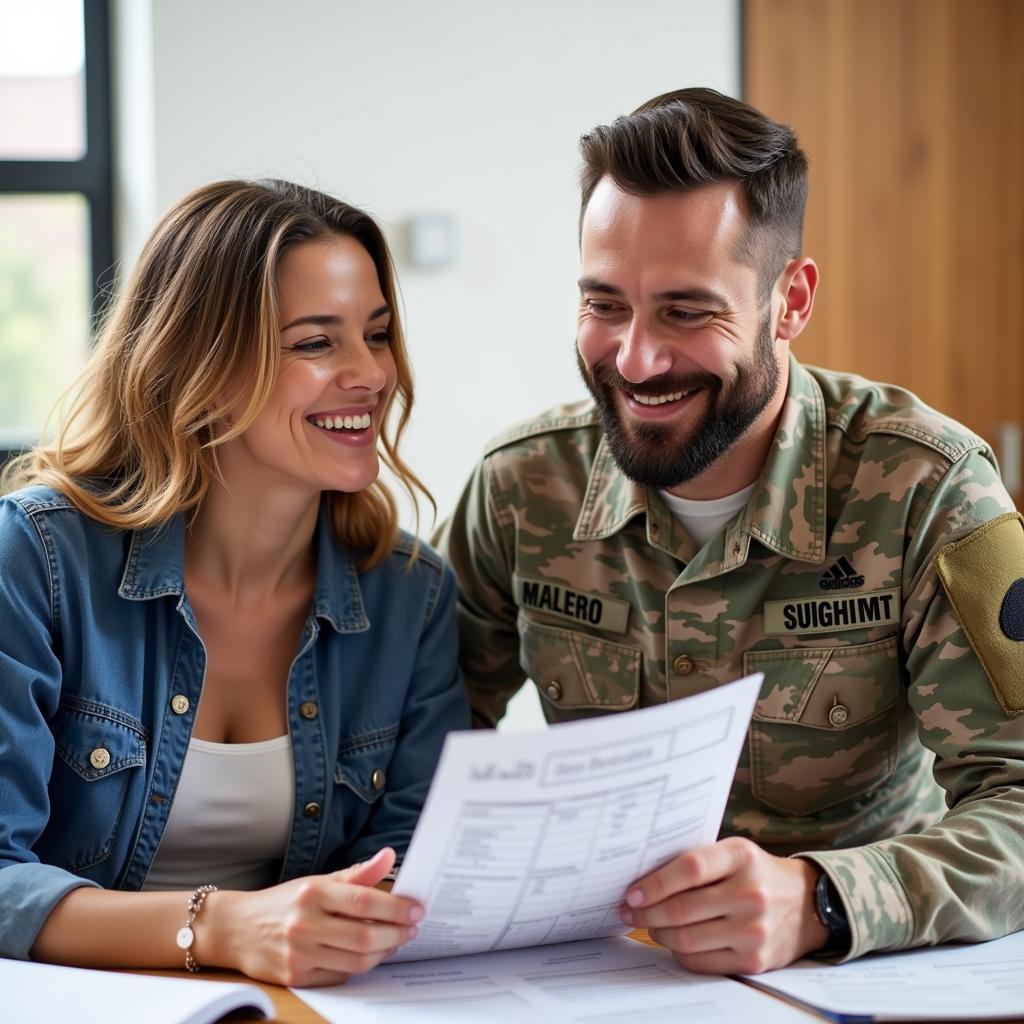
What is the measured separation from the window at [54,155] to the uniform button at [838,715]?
200cm

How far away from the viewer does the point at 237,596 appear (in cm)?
165

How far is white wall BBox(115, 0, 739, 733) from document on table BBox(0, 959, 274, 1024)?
196cm

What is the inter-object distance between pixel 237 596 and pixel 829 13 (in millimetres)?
2329

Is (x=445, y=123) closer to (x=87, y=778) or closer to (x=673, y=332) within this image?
(x=673, y=332)

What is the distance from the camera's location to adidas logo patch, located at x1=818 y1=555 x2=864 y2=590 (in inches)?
62.1

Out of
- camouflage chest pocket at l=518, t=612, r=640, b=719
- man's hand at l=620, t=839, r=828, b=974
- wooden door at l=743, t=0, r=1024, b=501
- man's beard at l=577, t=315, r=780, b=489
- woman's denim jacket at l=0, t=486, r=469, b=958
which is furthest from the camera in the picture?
wooden door at l=743, t=0, r=1024, b=501

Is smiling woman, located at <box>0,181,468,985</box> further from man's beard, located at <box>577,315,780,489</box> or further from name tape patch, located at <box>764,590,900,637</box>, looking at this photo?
name tape patch, located at <box>764,590,900,637</box>

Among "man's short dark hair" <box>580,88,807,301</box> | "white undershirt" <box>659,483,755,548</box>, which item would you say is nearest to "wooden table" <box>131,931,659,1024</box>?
"white undershirt" <box>659,483,755,548</box>

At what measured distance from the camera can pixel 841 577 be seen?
5.22ft

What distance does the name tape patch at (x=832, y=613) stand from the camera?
61.5 inches

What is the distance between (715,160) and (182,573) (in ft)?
2.53

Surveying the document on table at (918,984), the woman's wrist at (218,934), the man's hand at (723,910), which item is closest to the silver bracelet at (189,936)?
the woman's wrist at (218,934)

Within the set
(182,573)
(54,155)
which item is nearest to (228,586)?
(182,573)

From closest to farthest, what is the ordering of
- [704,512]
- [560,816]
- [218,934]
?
[560,816] → [218,934] → [704,512]
